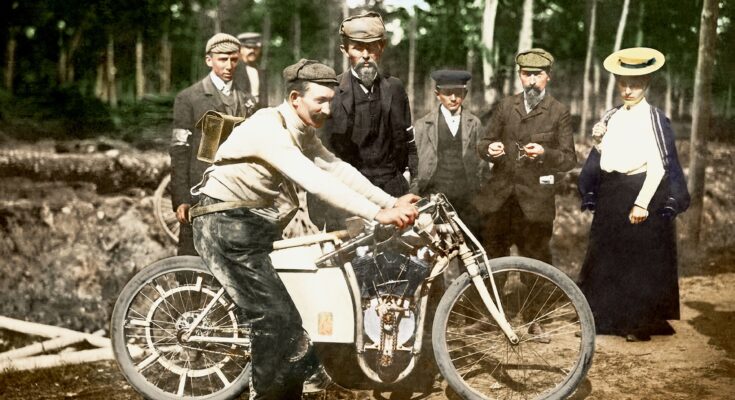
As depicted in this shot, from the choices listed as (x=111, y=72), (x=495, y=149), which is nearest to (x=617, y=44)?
(x=495, y=149)

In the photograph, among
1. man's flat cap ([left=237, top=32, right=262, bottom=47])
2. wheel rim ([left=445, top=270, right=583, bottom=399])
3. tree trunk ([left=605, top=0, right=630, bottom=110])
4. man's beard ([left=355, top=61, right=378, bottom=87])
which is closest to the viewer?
wheel rim ([left=445, top=270, right=583, bottom=399])

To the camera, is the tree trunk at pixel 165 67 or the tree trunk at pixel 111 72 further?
the tree trunk at pixel 111 72

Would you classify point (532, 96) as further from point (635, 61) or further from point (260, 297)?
point (260, 297)

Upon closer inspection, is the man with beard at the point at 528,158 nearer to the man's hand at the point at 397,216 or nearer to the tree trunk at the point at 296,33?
the tree trunk at the point at 296,33

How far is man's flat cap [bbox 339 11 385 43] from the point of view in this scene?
4.27 metres

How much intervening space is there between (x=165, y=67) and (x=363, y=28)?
4.68ft

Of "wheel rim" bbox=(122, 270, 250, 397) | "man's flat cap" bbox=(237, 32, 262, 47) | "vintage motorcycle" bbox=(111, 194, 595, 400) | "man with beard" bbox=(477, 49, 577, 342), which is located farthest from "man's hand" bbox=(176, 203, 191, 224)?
"man with beard" bbox=(477, 49, 577, 342)

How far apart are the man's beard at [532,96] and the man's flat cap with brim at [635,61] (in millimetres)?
468

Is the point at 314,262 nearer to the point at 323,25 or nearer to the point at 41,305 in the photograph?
the point at 323,25

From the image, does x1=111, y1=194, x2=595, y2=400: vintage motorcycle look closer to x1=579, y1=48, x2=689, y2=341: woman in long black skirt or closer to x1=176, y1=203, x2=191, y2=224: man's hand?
x1=176, y1=203, x2=191, y2=224: man's hand

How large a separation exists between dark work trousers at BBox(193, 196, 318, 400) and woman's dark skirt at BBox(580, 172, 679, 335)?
2.14m

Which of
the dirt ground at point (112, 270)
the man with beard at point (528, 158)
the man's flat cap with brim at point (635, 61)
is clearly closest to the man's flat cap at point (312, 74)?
the man with beard at point (528, 158)

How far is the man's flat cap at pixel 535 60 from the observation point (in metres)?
4.58

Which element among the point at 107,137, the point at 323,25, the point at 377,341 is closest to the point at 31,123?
the point at 107,137
